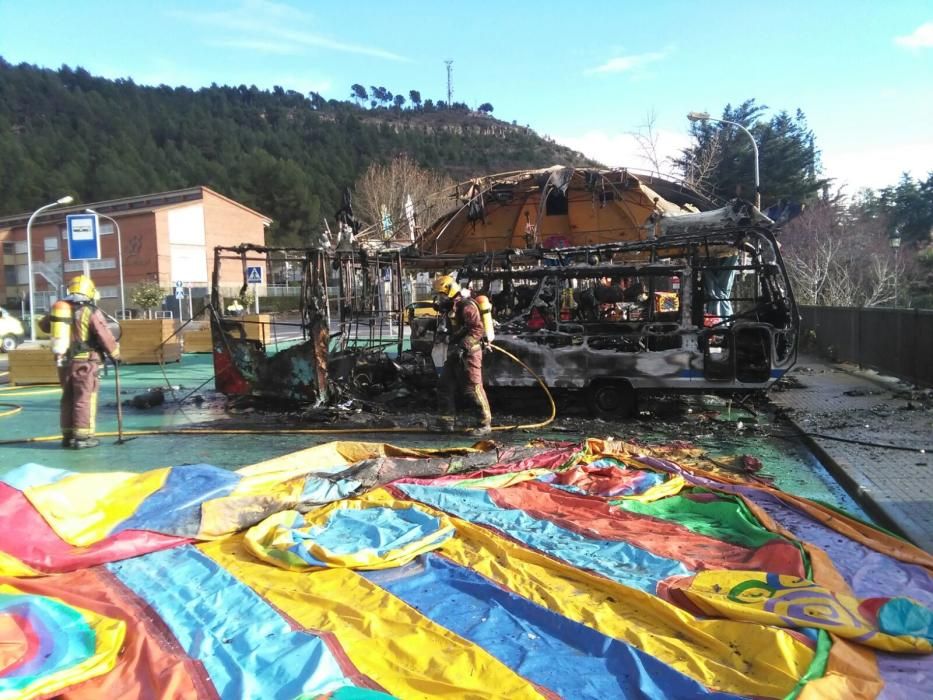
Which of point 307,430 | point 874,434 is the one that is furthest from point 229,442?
point 874,434

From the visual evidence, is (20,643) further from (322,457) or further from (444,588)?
(322,457)

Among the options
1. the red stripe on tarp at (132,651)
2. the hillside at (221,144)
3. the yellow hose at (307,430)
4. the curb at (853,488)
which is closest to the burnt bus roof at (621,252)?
the yellow hose at (307,430)

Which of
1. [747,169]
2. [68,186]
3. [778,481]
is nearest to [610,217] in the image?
[778,481]

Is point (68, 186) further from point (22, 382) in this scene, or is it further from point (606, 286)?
point (606, 286)

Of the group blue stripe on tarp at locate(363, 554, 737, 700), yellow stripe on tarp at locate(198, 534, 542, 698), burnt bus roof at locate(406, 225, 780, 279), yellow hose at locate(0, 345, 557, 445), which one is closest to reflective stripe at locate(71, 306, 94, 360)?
yellow hose at locate(0, 345, 557, 445)

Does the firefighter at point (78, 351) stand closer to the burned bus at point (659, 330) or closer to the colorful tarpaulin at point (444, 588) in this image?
the colorful tarpaulin at point (444, 588)

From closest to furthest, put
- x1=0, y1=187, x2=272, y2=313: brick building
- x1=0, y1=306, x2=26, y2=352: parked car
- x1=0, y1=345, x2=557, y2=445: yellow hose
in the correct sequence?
x1=0, y1=345, x2=557, y2=445: yellow hose, x1=0, y1=306, x2=26, y2=352: parked car, x1=0, y1=187, x2=272, y2=313: brick building

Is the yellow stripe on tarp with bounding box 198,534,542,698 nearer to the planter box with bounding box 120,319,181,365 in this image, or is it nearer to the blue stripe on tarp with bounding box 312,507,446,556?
the blue stripe on tarp with bounding box 312,507,446,556

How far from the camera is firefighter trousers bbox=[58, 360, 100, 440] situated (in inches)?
292

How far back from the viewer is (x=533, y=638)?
3107 millimetres

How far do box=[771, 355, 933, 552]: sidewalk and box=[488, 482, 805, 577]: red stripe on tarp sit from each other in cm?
124

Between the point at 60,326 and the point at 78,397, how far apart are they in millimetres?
830

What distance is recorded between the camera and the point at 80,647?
9.37ft

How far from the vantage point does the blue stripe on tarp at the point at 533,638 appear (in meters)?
2.71
